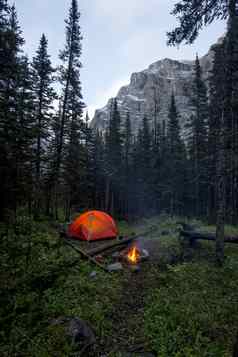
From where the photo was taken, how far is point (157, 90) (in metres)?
117

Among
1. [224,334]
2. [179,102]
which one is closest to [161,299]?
[224,334]

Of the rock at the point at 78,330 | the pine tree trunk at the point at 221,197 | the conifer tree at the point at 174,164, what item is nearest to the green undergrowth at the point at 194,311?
the pine tree trunk at the point at 221,197

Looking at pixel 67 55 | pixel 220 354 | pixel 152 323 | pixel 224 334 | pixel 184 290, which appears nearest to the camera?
pixel 220 354

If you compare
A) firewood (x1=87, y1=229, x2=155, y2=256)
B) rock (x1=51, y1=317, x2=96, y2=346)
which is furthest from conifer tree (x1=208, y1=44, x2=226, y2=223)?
rock (x1=51, y1=317, x2=96, y2=346)

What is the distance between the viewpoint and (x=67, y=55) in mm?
21344

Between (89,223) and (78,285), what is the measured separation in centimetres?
613

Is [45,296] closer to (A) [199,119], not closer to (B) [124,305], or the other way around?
(B) [124,305]

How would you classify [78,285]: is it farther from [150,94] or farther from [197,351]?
[150,94]

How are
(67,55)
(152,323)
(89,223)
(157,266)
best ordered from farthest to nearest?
1. (67,55)
2. (89,223)
3. (157,266)
4. (152,323)

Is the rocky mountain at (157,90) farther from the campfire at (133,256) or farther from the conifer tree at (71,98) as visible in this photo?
the campfire at (133,256)

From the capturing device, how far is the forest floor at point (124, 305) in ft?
16.9

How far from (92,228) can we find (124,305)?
6878mm

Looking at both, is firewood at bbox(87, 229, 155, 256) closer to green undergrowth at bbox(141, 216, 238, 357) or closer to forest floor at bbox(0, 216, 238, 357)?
forest floor at bbox(0, 216, 238, 357)

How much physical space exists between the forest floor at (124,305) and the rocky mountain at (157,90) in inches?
3796
